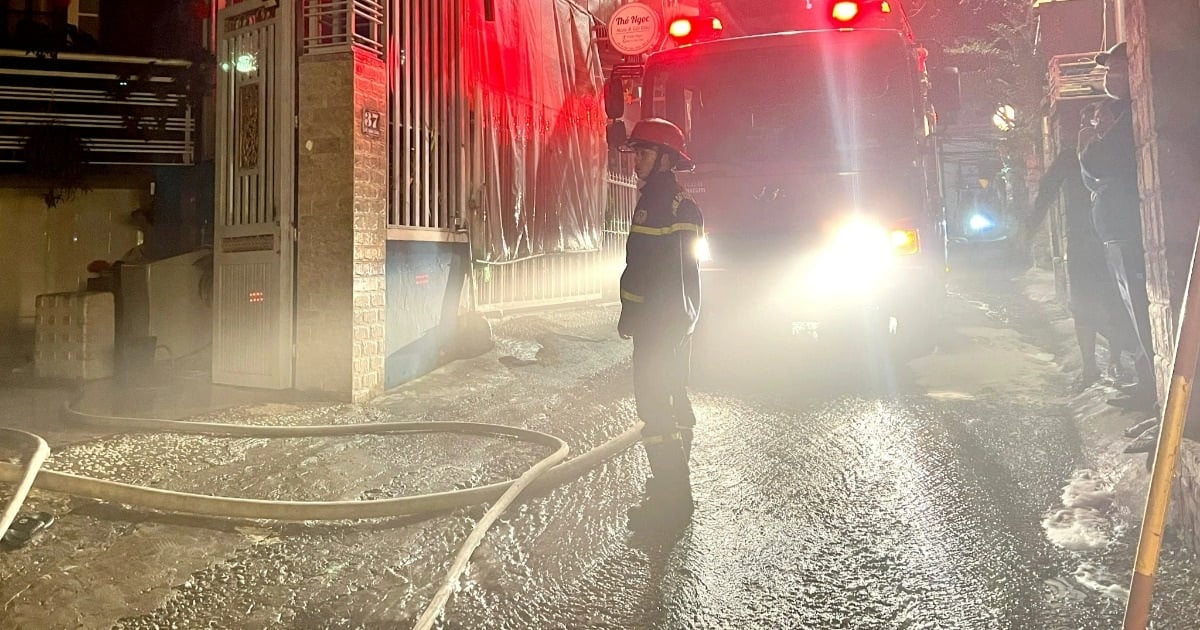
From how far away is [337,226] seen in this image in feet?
18.8

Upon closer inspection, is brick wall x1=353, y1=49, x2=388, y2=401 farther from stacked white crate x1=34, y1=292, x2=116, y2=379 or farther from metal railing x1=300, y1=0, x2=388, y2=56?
stacked white crate x1=34, y1=292, x2=116, y2=379

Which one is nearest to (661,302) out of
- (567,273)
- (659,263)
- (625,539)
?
(659,263)

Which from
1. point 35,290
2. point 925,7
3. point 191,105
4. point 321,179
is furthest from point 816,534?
point 925,7

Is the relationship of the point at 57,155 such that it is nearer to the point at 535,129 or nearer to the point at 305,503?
the point at 535,129

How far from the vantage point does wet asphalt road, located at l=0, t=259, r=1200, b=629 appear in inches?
95.4

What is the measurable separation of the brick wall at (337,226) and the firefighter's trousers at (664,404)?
3.02 metres

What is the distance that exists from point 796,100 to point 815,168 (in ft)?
2.12

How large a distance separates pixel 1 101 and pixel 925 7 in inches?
823

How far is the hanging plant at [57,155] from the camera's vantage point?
8.30 m

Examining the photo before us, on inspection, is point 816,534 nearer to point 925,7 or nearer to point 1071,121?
point 1071,121

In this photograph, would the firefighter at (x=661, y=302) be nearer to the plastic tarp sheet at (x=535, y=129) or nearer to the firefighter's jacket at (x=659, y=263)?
the firefighter's jacket at (x=659, y=263)

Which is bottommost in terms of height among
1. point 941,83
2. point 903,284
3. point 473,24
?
point 903,284

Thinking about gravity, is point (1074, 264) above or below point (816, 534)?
above

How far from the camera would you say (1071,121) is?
929 cm
